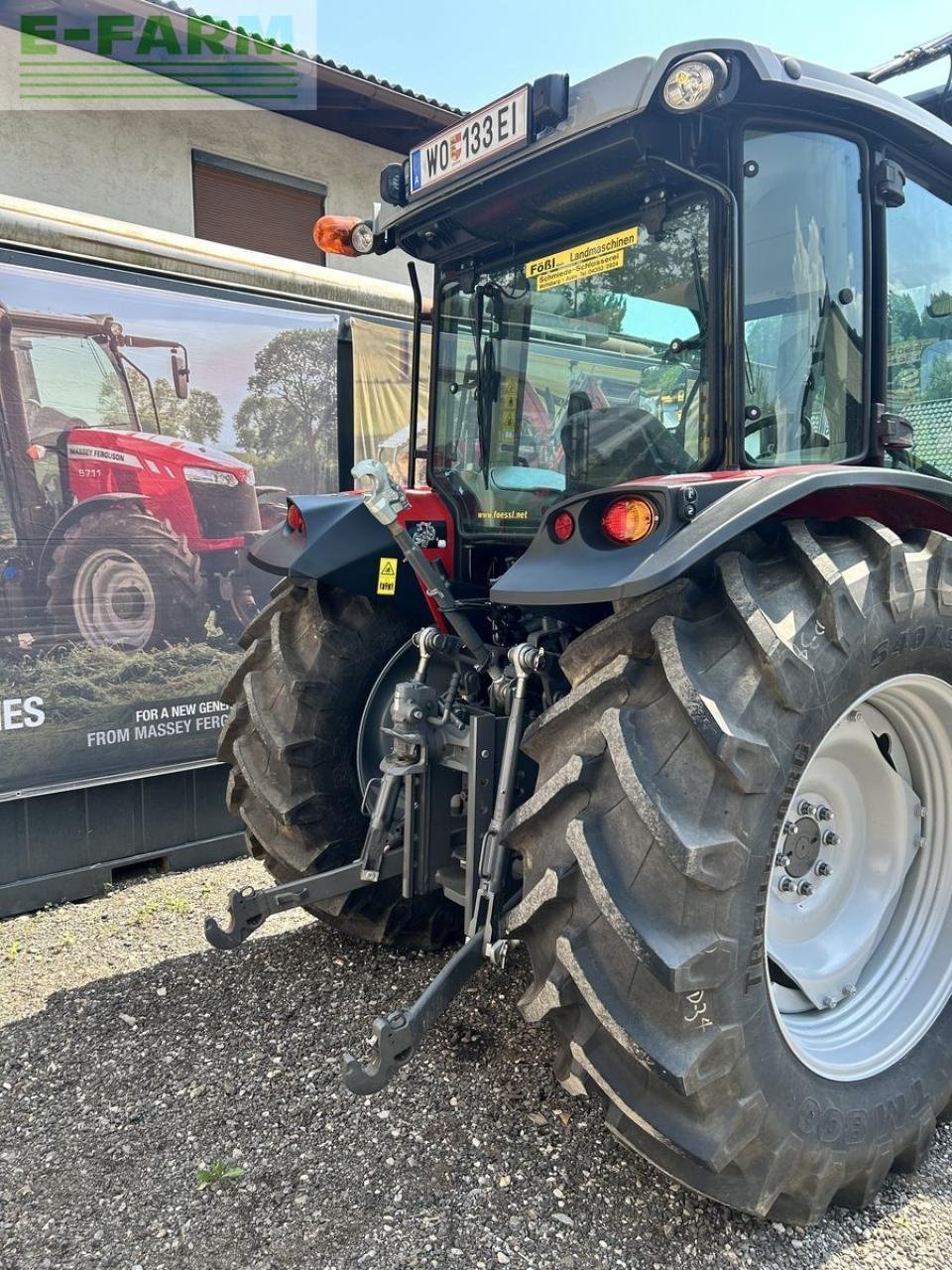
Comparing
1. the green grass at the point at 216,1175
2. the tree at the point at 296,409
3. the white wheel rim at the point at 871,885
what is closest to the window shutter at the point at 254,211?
the tree at the point at 296,409

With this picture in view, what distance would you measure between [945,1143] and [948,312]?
7.23 ft

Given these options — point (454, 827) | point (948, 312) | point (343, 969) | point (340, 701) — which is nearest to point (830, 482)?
point (948, 312)

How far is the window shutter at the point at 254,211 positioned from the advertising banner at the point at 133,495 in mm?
2854

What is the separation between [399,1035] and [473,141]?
2054mm

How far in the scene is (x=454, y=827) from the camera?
2.45m

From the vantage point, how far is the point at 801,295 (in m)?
2.07

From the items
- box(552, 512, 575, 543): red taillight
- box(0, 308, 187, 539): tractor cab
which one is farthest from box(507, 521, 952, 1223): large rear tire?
box(0, 308, 187, 539): tractor cab

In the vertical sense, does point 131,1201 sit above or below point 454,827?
below

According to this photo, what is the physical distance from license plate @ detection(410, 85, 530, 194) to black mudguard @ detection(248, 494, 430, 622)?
0.93 m

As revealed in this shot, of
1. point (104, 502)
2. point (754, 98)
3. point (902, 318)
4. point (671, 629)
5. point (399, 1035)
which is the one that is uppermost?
point (754, 98)

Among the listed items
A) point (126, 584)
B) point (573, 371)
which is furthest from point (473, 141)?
point (126, 584)

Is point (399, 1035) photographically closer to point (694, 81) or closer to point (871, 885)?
point (871, 885)

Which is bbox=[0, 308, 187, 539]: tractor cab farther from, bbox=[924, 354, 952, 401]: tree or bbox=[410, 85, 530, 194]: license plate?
bbox=[924, 354, 952, 401]: tree

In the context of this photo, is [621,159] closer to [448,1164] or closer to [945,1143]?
[448,1164]
